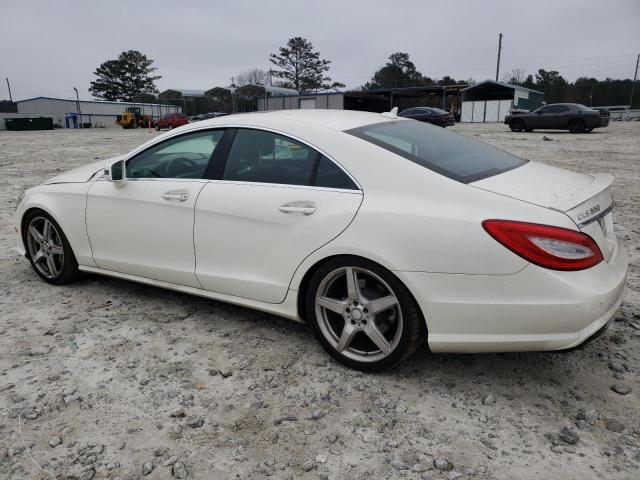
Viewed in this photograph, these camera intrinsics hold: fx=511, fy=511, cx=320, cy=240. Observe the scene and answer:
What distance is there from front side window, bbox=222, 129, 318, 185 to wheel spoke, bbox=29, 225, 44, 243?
6.65 ft

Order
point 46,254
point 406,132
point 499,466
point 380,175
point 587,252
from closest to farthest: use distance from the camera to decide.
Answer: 1. point 499,466
2. point 587,252
3. point 380,175
4. point 406,132
5. point 46,254

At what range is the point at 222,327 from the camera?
11.6 feet

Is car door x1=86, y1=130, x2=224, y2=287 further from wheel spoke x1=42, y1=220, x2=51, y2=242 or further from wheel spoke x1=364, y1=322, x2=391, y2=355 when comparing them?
wheel spoke x1=364, y1=322, x2=391, y2=355

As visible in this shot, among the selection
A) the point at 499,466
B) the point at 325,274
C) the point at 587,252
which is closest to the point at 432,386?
the point at 499,466

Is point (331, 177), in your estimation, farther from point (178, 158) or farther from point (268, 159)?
point (178, 158)

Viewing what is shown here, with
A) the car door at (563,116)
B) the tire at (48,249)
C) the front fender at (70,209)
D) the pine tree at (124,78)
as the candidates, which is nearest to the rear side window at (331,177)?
the front fender at (70,209)

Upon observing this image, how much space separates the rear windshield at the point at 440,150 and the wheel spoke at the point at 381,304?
2.31 ft

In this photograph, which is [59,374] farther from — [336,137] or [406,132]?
[406,132]

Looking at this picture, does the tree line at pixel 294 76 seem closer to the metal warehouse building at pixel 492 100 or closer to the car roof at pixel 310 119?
the metal warehouse building at pixel 492 100

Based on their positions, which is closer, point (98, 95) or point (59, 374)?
point (59, 374)

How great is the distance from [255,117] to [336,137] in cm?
75

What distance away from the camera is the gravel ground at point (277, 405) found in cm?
221

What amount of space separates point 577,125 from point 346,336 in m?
24.9

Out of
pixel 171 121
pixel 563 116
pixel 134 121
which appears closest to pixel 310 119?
pixel 563 116
